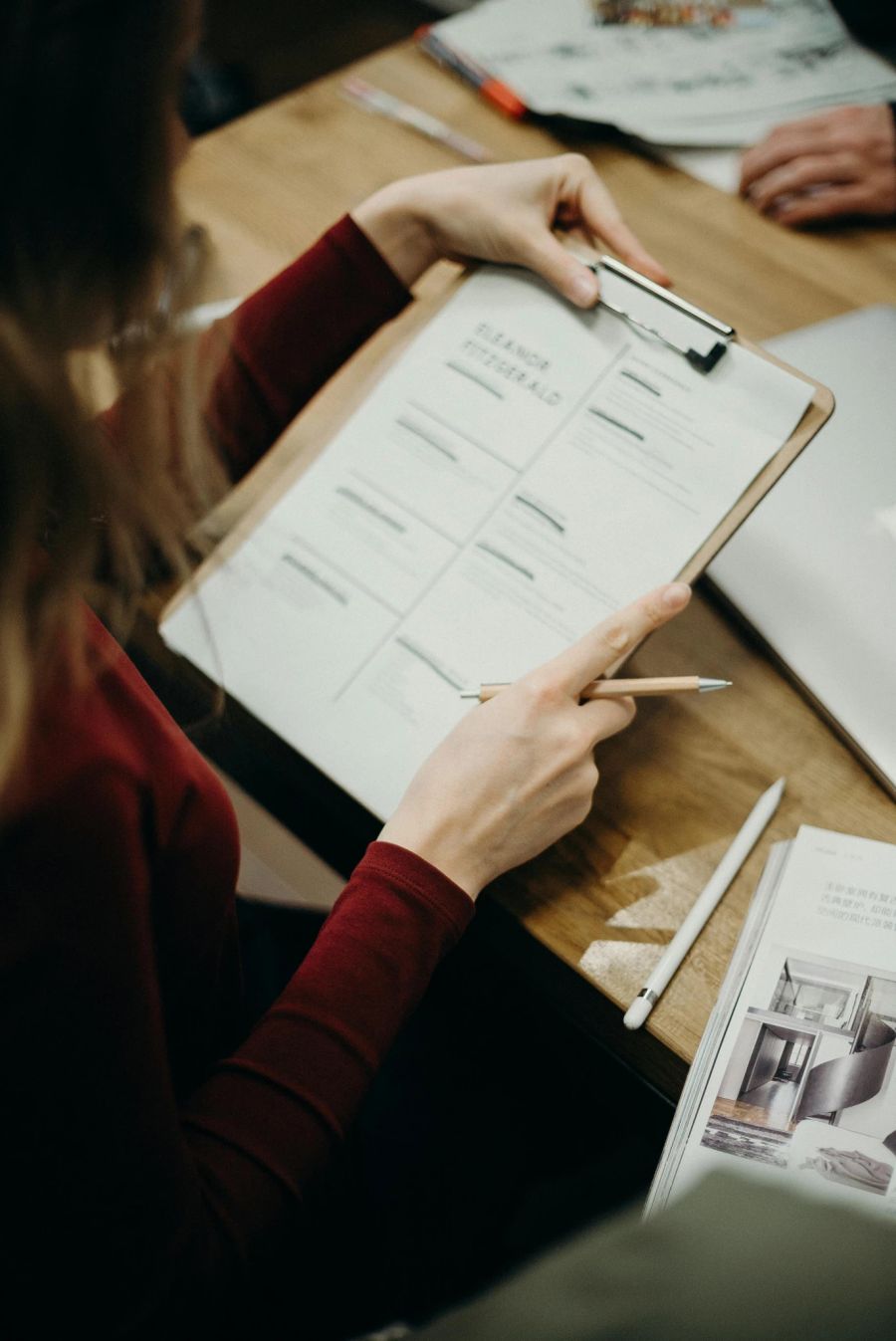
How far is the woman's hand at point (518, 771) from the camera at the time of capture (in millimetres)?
562

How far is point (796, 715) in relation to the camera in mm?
655

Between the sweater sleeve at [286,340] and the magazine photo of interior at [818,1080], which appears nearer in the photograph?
the magazine photo of interior at [818,1080]

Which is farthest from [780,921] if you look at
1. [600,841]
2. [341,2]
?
[341,2]

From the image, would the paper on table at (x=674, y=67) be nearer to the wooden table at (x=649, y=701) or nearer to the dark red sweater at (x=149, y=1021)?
the wooden table at (x=649, y=701)

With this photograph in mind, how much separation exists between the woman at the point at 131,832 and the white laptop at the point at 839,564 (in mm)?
119

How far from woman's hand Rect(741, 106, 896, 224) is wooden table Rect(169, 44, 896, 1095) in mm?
21

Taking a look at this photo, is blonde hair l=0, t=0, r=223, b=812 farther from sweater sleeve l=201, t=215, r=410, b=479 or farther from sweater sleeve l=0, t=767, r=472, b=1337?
sweater sleeve l=201, t=215, r=410, b=479

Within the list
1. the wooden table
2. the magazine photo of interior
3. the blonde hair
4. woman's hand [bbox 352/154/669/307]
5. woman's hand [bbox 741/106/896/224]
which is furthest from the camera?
woman's hand [bbox 741/106/896/224]

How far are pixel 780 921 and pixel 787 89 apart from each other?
0.89 m

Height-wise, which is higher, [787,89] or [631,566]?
[787,89]

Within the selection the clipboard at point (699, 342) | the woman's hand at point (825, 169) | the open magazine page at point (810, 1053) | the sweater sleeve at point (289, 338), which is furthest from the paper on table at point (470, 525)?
the woman's hand at point (825, 169)

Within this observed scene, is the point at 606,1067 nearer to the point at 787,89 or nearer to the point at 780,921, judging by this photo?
the point at 780,921

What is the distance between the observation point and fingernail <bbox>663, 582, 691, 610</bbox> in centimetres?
58

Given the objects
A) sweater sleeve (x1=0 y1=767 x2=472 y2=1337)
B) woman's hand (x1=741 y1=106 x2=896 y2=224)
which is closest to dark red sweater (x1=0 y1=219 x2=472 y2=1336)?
sweater sleeve (x1=0 y1=767 x2=472 y2=1337)
